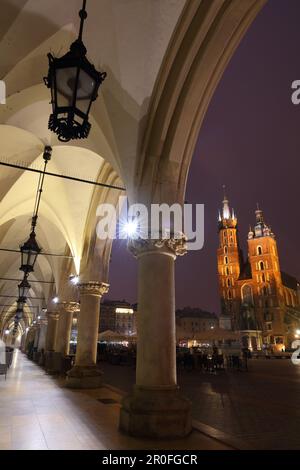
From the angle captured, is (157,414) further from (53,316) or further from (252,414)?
(53,316)

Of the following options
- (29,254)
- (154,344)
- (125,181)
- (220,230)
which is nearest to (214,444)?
(154,344)

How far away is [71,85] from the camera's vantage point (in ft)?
11.9

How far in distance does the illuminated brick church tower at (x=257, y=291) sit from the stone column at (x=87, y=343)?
6106cm

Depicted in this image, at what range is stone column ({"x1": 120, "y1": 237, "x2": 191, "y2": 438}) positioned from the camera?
4.70 m

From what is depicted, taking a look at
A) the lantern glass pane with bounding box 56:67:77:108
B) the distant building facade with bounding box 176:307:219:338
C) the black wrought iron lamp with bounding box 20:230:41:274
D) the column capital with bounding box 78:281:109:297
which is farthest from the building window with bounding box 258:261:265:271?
the lantern glass pane with bounding box 56:67:77:108

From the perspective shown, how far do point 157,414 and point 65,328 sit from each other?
1139cm

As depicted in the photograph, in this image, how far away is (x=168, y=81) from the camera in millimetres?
5703

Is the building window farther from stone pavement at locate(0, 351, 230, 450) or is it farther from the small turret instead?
stone pavement at locate(0, 351, 230, 450)

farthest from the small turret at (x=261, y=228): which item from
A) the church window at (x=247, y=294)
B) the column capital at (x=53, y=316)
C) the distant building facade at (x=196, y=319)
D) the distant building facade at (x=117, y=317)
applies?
the column capital at (x=53, y=316)

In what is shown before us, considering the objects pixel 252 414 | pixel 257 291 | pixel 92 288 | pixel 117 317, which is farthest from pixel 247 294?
pixel 252 414

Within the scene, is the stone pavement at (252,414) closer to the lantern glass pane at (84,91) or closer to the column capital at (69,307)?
the lantern glass pane at (84,91)

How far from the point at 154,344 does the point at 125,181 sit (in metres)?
3.28
